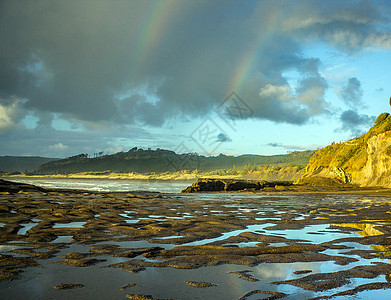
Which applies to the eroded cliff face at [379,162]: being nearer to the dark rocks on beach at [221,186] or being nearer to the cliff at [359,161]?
the cliff at [359,161]

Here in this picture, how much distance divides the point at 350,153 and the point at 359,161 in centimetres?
696

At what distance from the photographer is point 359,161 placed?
2457 inches

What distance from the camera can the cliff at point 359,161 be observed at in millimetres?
49375

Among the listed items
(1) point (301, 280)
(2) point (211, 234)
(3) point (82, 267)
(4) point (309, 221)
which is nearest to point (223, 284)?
(1) point (301, 280)

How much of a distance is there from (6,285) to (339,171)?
6743cm

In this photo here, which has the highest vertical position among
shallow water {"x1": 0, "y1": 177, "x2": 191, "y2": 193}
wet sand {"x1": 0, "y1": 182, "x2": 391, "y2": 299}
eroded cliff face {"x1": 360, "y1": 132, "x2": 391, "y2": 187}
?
eroded cliff face {"x1": 360, "y1": 132, "x2": 391, "y2": 187}

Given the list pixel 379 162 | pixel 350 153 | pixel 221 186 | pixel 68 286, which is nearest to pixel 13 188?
pixel 221 186

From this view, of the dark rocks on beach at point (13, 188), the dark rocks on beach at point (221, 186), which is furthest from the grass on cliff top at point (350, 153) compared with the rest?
the dark rocks on beach at point (13, 188)

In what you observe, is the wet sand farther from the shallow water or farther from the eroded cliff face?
the shallow water

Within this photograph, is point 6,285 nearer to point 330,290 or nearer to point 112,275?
point 112,275

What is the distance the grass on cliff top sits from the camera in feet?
201

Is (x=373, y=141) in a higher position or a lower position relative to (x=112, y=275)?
higher

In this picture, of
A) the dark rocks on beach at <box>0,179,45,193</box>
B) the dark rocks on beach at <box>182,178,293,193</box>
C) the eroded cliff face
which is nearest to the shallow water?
the dark rocks on beach at <box>182,178,293,193</box>

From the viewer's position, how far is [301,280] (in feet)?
21.4
